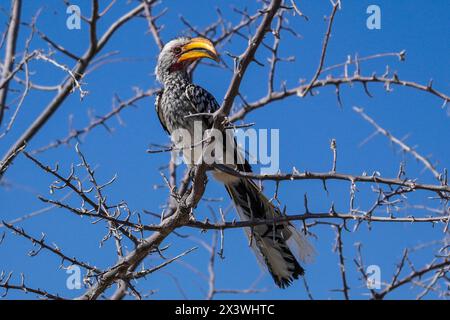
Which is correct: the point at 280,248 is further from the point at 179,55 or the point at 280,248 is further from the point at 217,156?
the point at 179,55

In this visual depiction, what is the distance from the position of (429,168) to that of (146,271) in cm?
168

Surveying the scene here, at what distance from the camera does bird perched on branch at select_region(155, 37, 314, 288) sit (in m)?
4.29

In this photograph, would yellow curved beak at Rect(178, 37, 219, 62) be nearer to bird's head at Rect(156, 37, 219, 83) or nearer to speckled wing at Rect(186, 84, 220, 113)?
bird's head at Rect(156, 37, 219, 83)

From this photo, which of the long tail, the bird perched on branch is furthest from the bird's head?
the long tail

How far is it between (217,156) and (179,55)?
1.25m

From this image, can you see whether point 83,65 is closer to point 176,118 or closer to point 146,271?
point 176,118

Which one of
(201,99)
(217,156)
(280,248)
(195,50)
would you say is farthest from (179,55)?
(280,248)

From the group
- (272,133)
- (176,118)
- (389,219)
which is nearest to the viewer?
(389,219)

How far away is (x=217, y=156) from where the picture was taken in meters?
4.39
